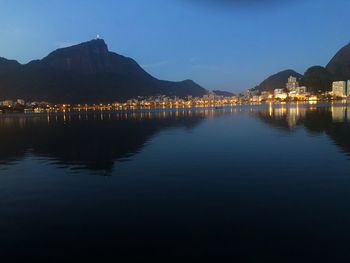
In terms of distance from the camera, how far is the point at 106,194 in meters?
15.5

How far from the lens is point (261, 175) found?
18.2 m

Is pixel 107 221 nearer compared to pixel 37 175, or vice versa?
pixel 107 221

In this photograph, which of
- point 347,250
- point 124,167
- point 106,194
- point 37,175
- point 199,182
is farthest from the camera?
point 124,167

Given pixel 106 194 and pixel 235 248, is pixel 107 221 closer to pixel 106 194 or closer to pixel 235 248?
pixel 106 194

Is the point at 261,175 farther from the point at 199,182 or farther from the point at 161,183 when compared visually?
the point at 161,183

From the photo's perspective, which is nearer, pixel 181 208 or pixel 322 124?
pixel 181 208

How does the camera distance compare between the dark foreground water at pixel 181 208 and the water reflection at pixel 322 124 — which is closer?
the dark foreground water at pixel 181 208

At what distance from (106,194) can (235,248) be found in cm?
750

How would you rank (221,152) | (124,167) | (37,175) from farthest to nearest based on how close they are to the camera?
(221,152) < (124,167) < (37,175)

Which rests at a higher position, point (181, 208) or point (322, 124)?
point (322, 124)

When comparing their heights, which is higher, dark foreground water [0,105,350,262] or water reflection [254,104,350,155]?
water reflection [254,104,350,155]

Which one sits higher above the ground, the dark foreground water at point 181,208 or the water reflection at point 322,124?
the water reflection at point 322,124

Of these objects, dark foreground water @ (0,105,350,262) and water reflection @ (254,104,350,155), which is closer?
dark foreground water @ (0,105,350,262)

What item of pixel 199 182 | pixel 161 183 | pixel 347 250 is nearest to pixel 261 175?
pixel 199 182
